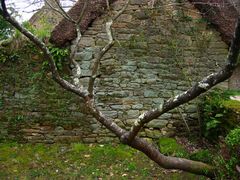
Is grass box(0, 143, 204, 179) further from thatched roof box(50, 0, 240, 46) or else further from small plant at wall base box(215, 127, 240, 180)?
thatched roof box(50, 0, 240, 46)

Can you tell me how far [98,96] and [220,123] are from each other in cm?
238

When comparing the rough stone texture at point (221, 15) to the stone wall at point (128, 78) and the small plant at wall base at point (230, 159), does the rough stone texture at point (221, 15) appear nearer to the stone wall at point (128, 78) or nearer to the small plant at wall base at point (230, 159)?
the stone wall at point (128, 78)

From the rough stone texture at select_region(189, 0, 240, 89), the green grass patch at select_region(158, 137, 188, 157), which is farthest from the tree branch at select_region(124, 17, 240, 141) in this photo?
the rough stone texture at select_region(189, 0, 240, 89)

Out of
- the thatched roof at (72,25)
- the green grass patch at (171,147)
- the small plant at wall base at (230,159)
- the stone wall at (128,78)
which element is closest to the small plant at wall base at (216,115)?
the stone wall at (128,78)

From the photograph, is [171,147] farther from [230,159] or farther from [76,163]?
[230,159]

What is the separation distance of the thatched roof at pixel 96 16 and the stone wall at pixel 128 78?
0.67ft

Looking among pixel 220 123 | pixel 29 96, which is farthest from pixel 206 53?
pixel 29 96

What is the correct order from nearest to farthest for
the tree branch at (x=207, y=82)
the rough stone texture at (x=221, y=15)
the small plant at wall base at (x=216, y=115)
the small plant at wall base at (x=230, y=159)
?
the tree branch at (x=207, y=82), the small plant at wall base at (x=230, y=159), the small plant at wall base at (x=216, y=115), the rough stone texture at (x=221, y=15)

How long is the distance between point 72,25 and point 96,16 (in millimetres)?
518

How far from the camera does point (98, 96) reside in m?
6.80

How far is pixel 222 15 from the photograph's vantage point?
6.64 meters

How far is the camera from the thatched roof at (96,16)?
660 cm

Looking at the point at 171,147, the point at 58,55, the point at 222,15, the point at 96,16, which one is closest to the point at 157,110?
the point at 171,147

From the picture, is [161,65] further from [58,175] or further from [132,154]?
[58,175]
